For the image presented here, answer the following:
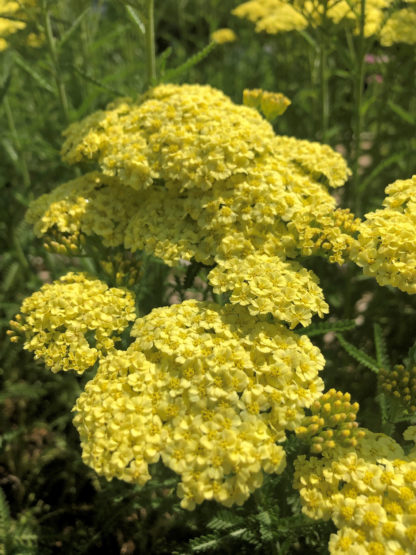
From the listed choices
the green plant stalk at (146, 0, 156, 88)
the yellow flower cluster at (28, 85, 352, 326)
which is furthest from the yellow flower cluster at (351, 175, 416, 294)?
the green plant stalk at (146, 0, 156, 88)

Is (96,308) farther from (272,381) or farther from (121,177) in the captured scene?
(272,381)

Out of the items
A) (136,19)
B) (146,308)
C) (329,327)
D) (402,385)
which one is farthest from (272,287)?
(136,19)

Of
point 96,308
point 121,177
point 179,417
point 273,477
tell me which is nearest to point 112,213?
Answer: point 121,177

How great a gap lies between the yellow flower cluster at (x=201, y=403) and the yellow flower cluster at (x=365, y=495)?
0.18 metres

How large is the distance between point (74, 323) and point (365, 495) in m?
1.28

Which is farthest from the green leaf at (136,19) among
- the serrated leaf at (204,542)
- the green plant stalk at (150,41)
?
the serrated leaf at (204,542)

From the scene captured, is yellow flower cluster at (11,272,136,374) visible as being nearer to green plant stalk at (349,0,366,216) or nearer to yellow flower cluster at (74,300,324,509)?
yellow flower cluster at (74,300,324,509)

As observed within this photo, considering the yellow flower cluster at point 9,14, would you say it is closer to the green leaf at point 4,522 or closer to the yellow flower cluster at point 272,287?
the yellow flower cluster at point 272,287

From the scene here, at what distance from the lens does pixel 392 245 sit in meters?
1.85

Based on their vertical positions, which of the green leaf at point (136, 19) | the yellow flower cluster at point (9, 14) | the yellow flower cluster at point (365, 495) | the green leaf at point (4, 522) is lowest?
the green leaf at point (4, 522)

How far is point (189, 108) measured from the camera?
91.4 inches

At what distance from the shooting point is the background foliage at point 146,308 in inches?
91.5

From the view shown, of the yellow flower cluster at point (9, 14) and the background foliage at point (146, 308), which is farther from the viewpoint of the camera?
the yellow flower cluster at point (9, 14)

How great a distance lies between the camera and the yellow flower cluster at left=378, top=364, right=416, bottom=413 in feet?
6.00
